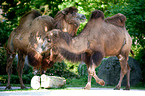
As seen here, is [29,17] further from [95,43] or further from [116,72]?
[116,72]

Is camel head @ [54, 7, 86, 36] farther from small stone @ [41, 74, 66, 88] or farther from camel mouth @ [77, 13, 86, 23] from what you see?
→ small stone @ [41, 74, 66, 88]

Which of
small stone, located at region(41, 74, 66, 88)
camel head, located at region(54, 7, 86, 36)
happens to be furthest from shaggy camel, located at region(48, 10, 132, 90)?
small stone, located at region(41, 74, 66, 88)

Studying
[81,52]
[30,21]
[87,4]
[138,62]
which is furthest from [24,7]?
[81,52]

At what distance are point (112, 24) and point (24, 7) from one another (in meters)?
9.47

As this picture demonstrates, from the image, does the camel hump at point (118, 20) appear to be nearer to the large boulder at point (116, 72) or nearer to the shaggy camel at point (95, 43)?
the shaggy camel at point (95, 43)

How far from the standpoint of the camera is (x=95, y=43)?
896 cm

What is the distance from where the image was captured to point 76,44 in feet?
28.6

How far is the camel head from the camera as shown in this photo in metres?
9.41

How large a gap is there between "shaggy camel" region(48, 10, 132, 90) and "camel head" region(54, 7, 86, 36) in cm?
47

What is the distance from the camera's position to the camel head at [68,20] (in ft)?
30.9

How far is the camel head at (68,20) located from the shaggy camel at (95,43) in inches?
18.5

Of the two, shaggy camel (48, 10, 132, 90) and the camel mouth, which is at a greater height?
the camel mouth

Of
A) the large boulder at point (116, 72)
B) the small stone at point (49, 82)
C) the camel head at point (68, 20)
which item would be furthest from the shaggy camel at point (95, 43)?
the large boulder at point (116, 72)

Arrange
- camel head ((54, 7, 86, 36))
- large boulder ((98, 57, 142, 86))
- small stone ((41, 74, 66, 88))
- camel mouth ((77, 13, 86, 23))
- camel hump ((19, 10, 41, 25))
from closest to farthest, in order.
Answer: small stone ((41, 74, 66, 88)), camel mouth ((77, 13, 86, 23)), camel head ((54, 7, 86, 36)), camel hump ((19, 10, 41, 25)), large boulder ((98, 57, 142, 86))
